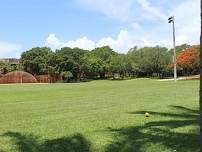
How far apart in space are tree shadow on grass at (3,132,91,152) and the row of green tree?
11239 centimetres

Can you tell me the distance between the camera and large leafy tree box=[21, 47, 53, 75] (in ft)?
464

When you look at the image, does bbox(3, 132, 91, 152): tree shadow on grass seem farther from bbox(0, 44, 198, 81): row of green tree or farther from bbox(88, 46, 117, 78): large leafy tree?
bbox(88, 46, 117, 78): large leafy tree

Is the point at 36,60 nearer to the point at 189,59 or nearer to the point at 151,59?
the point at 151,59

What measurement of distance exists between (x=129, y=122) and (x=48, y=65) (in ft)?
406

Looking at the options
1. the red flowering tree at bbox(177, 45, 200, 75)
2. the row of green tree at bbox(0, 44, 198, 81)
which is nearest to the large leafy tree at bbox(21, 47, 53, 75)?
the row of green tree at bbox(0, 44, 198, 81)

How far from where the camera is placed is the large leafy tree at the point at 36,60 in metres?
141

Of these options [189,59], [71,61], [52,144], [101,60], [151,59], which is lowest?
[52,144]

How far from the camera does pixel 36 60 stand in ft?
474

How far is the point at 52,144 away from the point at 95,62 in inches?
4967

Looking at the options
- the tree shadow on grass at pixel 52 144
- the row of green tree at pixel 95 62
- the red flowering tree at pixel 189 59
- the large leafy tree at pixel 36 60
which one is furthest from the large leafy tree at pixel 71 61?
the tree shadow on grass at pixel 52 144

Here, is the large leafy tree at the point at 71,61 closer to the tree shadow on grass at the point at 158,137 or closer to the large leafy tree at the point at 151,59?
the large leafy tree at the point at 151,59

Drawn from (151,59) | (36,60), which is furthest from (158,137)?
(36,60)

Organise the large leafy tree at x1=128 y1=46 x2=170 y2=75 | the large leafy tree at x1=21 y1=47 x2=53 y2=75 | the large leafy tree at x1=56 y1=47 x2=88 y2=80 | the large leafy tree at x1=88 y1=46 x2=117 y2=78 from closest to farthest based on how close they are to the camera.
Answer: the large leafy tree at x1=128 y1=46 x2=170 y2=75 → the large leafy tree at x1=56 y1=47 x2=88 y2=80 → the large leafy tree at x1=88 y1=46 x2=117 y2=78 → the large leafy tree at x1=21 y1=47 x2=53 y2=75

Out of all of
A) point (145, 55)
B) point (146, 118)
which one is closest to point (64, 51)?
point (145, 55)
